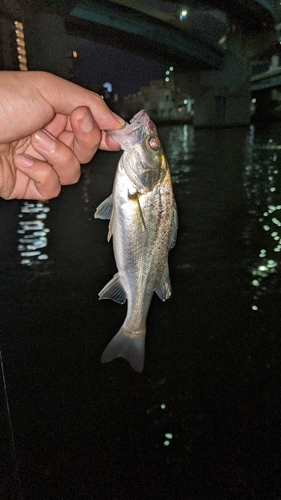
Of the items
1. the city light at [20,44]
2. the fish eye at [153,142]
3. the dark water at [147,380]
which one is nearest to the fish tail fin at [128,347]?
the fish eye at [153,142]

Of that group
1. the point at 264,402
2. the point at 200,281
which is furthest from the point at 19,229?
the point at 264,402

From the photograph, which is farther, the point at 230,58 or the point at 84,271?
the point at 230,58

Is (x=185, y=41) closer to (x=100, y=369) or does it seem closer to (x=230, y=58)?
(x=230, y=58)

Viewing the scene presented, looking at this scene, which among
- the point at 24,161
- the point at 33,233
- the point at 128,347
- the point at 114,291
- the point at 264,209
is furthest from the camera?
the point at 264,209

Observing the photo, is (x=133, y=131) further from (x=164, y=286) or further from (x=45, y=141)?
(x=164, y=286)

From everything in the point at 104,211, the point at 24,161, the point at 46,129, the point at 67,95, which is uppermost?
the point at 67,95

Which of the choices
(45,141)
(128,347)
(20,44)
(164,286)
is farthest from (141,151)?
(20,44)

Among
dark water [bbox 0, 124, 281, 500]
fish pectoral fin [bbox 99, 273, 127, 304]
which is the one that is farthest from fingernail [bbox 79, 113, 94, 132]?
dark water [bbox 0, 124, 281, 500]
